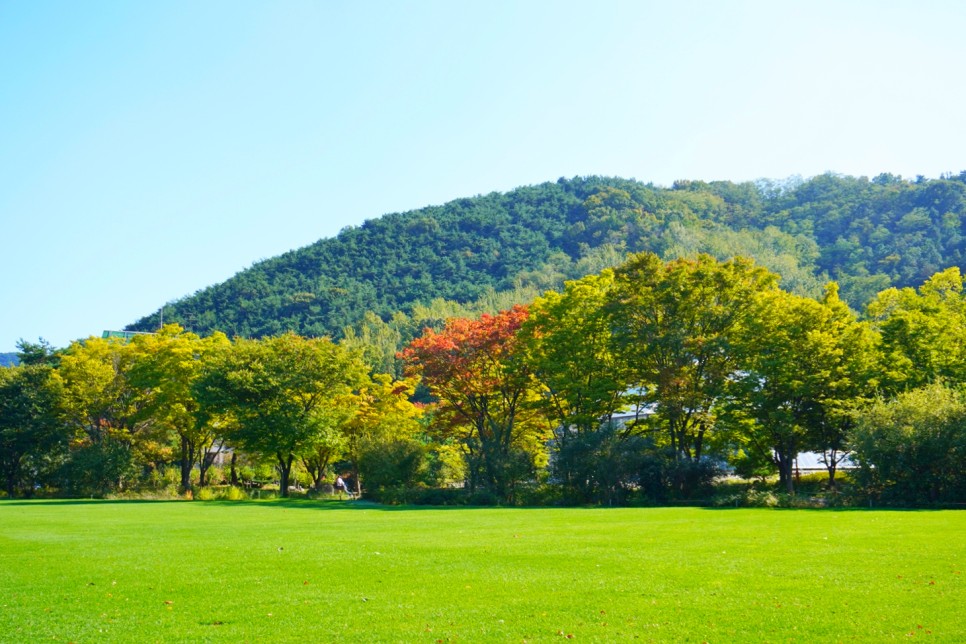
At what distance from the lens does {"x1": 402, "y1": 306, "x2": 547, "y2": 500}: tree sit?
4216 centimetres

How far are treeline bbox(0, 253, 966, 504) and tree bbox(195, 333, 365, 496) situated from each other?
0.13 meters

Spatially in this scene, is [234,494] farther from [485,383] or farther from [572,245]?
[572,245]

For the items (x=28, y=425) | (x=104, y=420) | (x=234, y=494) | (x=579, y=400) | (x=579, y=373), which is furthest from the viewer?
(x=104, y=420)

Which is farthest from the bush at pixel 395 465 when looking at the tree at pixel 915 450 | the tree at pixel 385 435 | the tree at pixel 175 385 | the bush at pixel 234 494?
the tree at pixel 915 450

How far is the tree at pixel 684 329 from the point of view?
39.4 metres

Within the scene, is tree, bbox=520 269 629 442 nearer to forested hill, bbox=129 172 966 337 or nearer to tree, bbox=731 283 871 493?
tree, bbox=731 283 871 493

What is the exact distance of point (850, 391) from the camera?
37.7 m

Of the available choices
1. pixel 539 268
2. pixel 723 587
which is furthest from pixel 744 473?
pixel 539 268

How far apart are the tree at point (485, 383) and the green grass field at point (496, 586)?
23.2 m

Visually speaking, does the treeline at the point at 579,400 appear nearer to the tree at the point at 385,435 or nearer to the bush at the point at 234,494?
the tree at the point at 385,435

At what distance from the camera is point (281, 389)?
4891 centimetres

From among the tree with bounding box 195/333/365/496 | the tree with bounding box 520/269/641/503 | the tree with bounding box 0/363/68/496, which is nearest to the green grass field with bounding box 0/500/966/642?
the tree with bounding box 520/269/641/503

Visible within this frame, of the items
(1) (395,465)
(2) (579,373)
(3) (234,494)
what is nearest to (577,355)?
(2) (579,373)

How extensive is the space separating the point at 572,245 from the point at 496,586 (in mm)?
157541
